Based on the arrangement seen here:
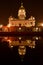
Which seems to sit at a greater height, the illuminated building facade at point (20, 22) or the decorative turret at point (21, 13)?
the decorative turret at point (21, 13)

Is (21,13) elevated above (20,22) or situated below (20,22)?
above

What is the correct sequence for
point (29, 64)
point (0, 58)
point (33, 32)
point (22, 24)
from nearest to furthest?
point (29, 64) < point (0, 58) < point (33, 32) < point (22, 24)

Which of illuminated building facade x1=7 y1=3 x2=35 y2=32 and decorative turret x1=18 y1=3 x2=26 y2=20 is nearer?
illuminated building facade x1=7 y1=3 x2=35 y2=32

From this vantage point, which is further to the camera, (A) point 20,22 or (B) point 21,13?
(B) point 21,13

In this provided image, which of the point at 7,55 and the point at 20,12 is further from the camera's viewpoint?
the point at 20,12

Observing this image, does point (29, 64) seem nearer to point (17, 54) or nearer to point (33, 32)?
point (17, 54)

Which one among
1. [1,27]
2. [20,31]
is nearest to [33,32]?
[20,31]

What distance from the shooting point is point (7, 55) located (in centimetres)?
1509

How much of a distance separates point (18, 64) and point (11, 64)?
0.99 feet

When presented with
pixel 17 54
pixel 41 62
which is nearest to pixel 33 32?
pixel 17 54

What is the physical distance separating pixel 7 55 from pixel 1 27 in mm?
25687

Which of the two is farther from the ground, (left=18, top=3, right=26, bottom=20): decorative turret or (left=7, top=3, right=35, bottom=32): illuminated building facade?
(left=18, top=3, right=26, bottom=20): decorative turret

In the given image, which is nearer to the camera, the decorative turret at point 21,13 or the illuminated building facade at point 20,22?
the illuminated building facade at point 20,22

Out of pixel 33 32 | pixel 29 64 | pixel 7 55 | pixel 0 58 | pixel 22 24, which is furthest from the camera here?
pixel 22 24
